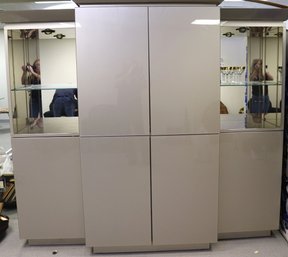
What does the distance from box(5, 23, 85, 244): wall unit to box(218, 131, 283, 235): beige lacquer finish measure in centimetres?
121

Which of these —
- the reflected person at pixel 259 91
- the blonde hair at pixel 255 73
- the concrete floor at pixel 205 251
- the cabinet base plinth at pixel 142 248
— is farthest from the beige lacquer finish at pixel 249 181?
the blonde hair at pixel 255 73

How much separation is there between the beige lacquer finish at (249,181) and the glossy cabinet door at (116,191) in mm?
669

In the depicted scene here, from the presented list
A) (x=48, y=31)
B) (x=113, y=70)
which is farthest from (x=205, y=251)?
(x=48, y=31)

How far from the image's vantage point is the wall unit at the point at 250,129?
→ 8.96ft

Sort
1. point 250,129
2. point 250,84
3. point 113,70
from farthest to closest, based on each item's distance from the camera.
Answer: point 250,84 → point 250,129 → point 113,70

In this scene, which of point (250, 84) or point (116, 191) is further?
point (250, 84)

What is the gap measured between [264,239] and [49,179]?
1935 millimetres

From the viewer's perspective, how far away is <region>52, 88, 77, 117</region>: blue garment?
271cm

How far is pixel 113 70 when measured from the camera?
2455 mm

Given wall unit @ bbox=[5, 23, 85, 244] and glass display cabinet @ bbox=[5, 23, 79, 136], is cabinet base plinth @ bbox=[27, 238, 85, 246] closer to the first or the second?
wall unit @ bbox=[5, 23, 85, 244]

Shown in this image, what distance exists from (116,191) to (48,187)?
0.57 m

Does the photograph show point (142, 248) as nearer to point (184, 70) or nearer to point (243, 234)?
point (243, 234)

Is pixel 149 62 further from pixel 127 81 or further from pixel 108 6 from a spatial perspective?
pixel 108 6

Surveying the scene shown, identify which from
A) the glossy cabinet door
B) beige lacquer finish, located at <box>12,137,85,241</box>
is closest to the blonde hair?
the glossy cabinet door
